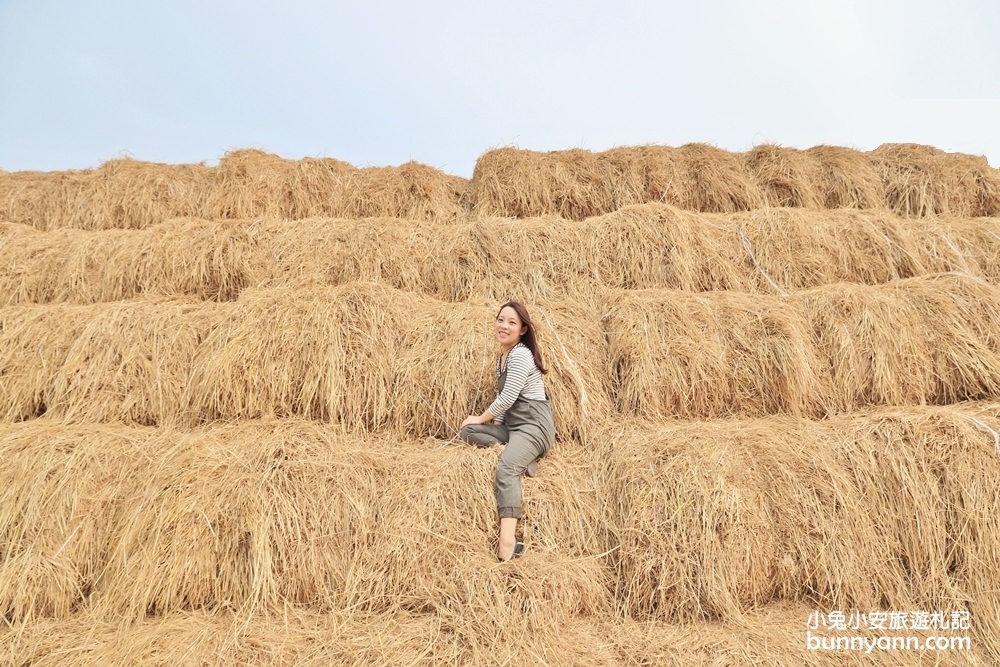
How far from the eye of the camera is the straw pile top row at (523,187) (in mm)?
5293

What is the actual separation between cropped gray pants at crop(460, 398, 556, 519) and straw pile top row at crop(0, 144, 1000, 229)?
8.23 ft

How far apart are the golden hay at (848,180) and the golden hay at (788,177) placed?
63 millimetres

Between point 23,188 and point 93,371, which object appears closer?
point 93,371

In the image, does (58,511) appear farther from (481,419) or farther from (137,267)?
(481,419)

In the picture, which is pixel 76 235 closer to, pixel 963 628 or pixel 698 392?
pixel 698 392

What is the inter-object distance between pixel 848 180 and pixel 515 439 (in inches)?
177

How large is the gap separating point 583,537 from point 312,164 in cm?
446

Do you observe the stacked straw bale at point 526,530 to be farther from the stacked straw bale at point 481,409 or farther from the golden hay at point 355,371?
the golden hay at point 355,371

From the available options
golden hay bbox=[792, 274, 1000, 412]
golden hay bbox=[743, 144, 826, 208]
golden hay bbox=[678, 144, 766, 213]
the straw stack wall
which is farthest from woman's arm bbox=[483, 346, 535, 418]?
golden hay bbox=[743, 144, 826, 208]

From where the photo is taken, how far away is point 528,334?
3414 mm

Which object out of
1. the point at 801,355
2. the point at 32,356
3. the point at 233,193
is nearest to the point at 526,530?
the point at 801,355

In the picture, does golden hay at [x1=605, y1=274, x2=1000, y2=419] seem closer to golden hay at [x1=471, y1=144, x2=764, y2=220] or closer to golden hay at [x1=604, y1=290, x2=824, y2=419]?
golden hay at [x1=604, y1=290, x2=824, y2=419]

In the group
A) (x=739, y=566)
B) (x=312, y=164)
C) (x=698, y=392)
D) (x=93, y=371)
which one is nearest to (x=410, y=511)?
(x=739, y=566)

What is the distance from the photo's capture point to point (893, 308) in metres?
3.76
